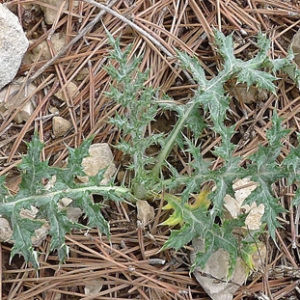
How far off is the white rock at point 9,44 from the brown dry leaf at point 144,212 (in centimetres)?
81

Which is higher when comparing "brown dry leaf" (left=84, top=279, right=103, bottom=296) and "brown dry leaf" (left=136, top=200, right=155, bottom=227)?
"brown dry leaf" (left=136, top=200, right=155, bottom=227)

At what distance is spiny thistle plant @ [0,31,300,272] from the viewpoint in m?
1.81

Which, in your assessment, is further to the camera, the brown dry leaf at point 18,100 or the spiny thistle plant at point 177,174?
the brown dry leaf at point 18,100

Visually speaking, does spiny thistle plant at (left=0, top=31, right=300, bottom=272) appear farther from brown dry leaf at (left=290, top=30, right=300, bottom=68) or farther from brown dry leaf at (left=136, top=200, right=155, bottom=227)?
brown dry leaf at (left=290, top=30, right=300, bottom=68)

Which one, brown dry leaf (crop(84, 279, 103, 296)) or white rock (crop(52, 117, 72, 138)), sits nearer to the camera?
brown dry leaf (crop(84, 279, 103, 296))

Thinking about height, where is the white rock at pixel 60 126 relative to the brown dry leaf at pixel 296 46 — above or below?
below

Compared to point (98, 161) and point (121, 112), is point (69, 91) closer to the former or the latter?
point (121, 112)

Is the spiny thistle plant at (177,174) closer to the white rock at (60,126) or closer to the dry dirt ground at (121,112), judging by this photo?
the dry dirt ground at (121,112)

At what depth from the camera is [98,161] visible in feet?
6.95

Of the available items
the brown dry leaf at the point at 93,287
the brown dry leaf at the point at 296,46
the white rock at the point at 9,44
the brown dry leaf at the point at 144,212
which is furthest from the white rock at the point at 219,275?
the white rock at the point at 9,44

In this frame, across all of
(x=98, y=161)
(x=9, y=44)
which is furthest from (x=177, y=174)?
(x=9, y=44)

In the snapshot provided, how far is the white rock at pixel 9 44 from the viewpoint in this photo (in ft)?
6.98

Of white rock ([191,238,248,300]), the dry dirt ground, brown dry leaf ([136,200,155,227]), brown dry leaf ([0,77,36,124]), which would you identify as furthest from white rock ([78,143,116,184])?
white rock ([191,238,248,300])

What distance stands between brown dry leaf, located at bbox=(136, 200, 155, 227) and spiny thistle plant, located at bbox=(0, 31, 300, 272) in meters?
0.03
